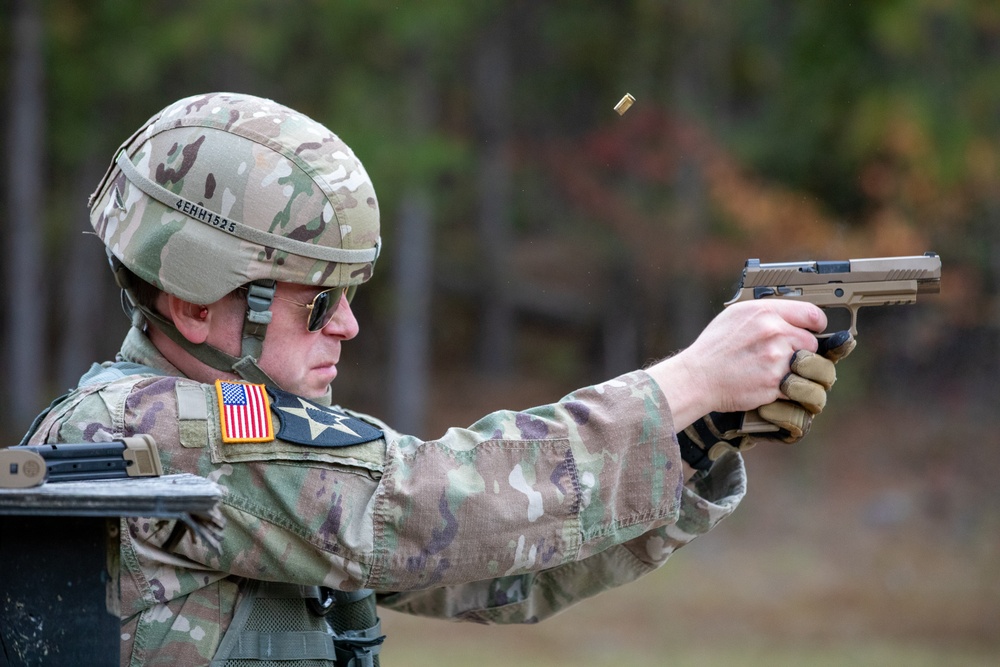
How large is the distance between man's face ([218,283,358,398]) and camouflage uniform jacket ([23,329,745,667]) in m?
0.21

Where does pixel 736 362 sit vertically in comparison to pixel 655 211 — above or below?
above

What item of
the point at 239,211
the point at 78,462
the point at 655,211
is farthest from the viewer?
the point at 655,211

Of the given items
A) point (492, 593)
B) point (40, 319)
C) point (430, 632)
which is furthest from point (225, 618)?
point (40, 319)

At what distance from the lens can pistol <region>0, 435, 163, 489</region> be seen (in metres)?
1.94

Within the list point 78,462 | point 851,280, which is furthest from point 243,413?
point 851,280

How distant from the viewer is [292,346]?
2.60 m

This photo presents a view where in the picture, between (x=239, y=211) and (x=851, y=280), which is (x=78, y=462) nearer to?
(x=239, y=211)

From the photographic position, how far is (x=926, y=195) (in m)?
14.0

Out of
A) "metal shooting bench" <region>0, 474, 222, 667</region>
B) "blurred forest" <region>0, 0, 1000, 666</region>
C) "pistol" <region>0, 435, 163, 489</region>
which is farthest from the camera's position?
"blurred forest" <region>0, 0, 1000, 666</region>

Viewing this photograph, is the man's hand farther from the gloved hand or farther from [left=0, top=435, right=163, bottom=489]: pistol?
[left=0, top=435, right=163, bottom=489]: pistol

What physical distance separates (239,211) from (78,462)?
682 mm

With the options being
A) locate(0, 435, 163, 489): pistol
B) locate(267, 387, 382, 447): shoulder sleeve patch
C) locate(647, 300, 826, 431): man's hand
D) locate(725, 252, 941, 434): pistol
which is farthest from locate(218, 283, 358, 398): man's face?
locate(725, 252, 941, 434): pistol

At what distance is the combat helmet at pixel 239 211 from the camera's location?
2498 millimetres

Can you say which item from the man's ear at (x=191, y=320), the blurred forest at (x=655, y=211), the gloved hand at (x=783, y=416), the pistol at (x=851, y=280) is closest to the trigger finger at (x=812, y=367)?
the gloved hand at (x=783, y=416)
